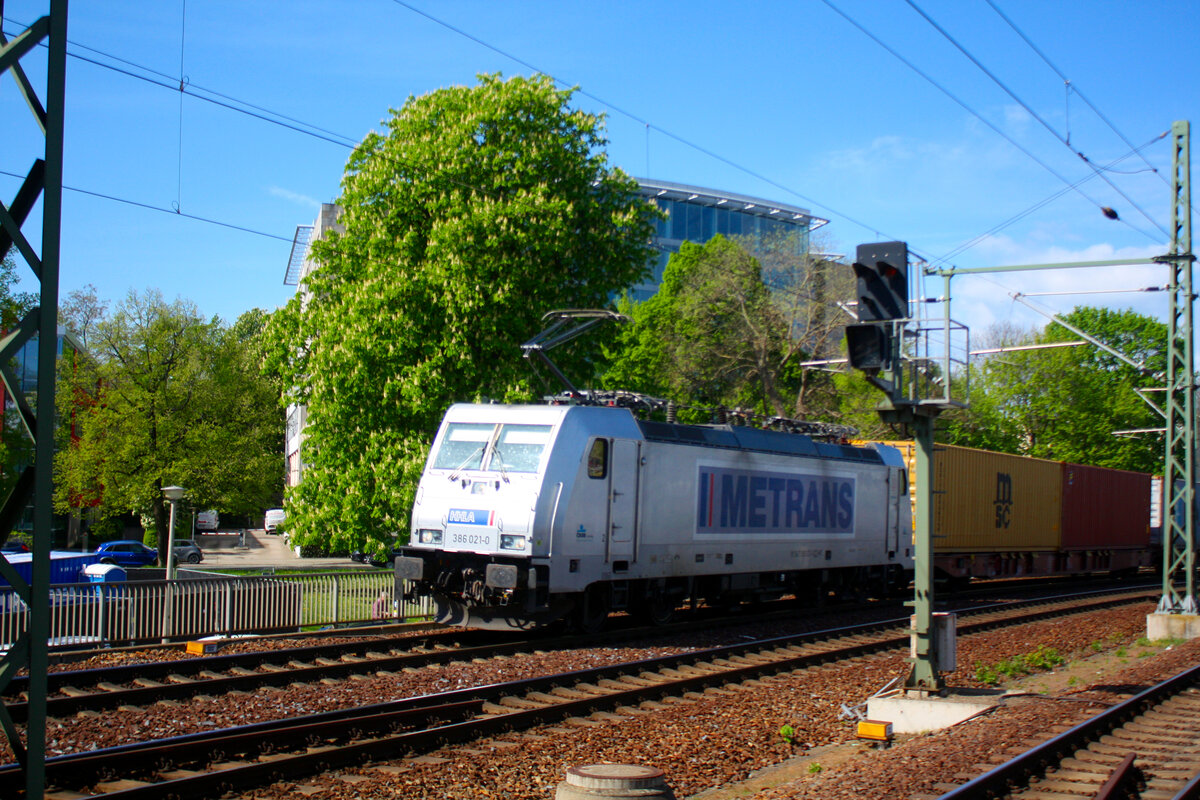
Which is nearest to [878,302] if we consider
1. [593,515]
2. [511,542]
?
[593,515]

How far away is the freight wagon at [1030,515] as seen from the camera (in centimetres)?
2552

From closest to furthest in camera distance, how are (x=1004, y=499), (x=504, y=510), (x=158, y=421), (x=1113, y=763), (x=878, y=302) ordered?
(x=1113, y=763) → (x=878, y=302) → (x=504, y=510) → (x=1004, y=499) → (x=158, y=421)

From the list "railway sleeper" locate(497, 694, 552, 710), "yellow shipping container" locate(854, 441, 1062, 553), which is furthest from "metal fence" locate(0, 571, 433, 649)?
"yellow shipping container" locate(854, 441, 1062, 553)

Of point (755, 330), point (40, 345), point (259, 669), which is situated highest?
point (755, 330)

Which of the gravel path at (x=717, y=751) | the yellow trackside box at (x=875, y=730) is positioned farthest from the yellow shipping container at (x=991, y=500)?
the yellow trackside box at (x=875, y=730)

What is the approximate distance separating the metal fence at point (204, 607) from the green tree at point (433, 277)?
12.6ft

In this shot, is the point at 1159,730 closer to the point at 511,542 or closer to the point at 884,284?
the point at 884,284

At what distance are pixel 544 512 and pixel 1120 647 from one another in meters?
10.1

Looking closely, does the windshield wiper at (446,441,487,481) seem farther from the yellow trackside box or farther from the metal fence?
the yellow trackside box

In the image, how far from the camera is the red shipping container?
104 ft

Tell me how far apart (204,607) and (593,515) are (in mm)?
6013

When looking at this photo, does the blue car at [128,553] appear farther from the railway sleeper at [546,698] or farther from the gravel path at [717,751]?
the gravel path at [717,751]

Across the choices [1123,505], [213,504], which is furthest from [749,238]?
[213,504]

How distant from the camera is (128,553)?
41.0 metres
